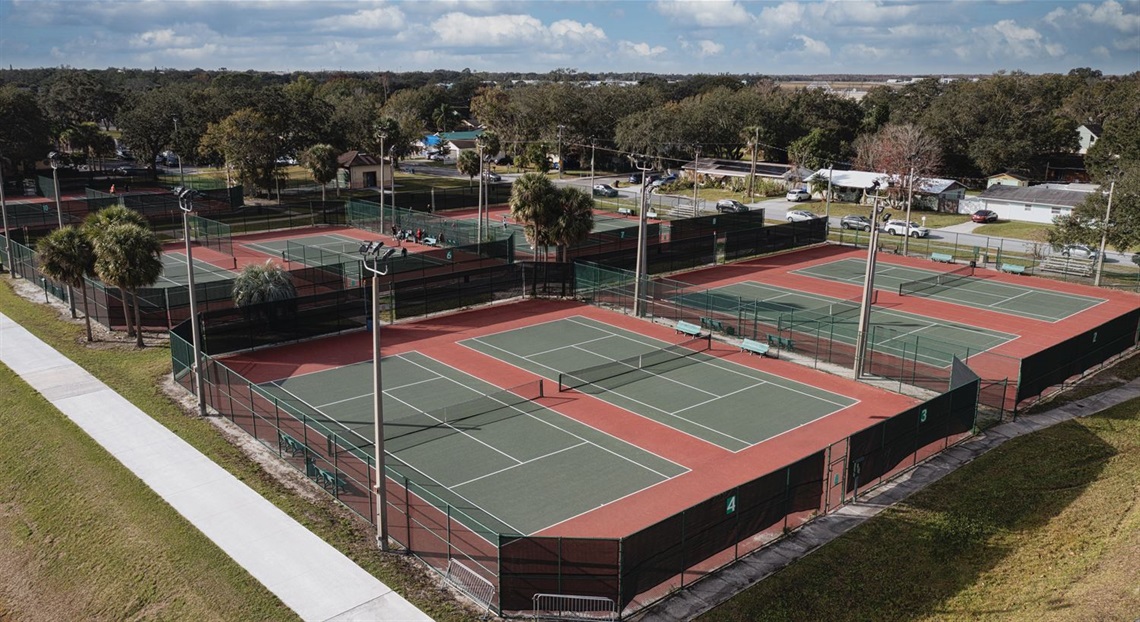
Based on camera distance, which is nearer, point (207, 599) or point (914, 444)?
point (207, 599)

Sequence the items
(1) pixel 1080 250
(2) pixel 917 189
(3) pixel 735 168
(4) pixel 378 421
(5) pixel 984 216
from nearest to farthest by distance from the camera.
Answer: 1. (4) pixel 378 421
2. (1) pixel 1080 250
3. (5) pixel 984 216
4. (2) pixel 917 189
5. (3) pixel 735 168

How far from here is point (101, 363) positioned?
33.1 metres

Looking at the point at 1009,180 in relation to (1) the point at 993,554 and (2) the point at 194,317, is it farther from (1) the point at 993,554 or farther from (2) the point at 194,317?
(2) the point at 194,317

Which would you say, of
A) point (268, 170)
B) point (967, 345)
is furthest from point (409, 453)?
point (268, 170)

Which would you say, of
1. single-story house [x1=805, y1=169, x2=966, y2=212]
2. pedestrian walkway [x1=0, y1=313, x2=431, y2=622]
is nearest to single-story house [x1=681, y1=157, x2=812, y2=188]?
single-story house [x1=805, y1=169, x2=966, y2=212]

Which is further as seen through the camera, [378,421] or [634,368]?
[634,368]

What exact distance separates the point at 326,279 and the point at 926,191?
5647 centimetres

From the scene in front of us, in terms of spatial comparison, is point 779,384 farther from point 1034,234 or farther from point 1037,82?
point 1037,82

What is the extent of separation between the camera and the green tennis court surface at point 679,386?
27953 millimetres

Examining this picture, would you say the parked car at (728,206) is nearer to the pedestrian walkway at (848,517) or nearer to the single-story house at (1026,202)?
the single-story house at (1026,202)

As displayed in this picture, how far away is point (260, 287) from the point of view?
36375 mm

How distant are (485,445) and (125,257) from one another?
58.2ft

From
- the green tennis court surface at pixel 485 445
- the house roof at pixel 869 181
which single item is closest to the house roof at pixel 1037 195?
the house roof at pixel 869 181

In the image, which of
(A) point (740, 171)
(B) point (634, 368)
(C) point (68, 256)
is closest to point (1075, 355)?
(B) point (634, 368)
